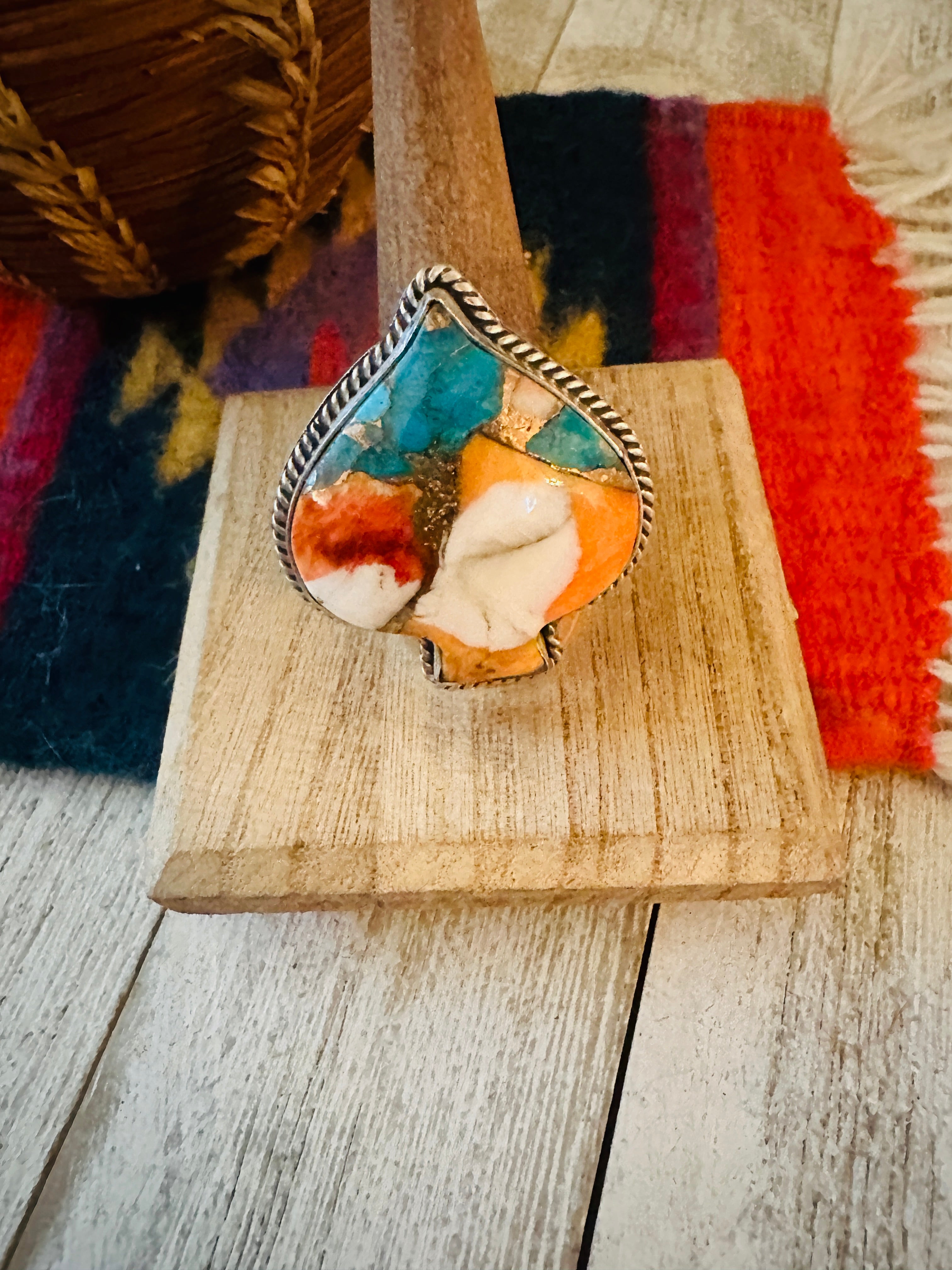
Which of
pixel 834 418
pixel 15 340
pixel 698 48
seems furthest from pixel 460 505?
pixel 698 48

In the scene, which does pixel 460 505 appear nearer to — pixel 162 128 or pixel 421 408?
pixel 421 408

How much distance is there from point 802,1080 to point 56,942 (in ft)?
1.25

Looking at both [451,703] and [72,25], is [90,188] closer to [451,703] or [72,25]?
[72,25]

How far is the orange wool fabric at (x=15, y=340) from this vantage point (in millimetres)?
737

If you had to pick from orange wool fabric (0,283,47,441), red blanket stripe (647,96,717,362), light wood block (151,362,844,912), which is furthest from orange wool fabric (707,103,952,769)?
orange wool fabric (0,283,47,441)

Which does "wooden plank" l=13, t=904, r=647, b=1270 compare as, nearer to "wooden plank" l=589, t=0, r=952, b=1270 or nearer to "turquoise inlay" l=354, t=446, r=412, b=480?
"wooden plank" l=589, t=0, r=952, b=1270

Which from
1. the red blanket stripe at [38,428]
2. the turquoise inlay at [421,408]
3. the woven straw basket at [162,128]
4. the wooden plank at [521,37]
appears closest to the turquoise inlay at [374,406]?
the turquoise inlay at [421,408]

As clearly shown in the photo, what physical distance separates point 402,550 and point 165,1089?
11.7 inches

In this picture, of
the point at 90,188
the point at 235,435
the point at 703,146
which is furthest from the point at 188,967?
the point at 703,146

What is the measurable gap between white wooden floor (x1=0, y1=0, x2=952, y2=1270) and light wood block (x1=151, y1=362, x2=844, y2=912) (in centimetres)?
8

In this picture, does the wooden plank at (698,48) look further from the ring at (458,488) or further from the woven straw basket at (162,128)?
the ring at (458,488)

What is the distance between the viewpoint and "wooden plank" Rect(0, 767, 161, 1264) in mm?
484

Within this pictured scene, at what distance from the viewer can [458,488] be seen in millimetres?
368

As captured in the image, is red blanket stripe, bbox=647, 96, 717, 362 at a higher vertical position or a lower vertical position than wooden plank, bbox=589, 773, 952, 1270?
higher
